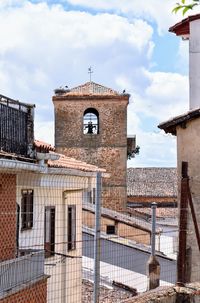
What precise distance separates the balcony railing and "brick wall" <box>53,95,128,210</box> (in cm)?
2235

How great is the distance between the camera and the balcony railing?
7.92 meters

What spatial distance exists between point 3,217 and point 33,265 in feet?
3.16

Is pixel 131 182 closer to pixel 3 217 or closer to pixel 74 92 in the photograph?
pixel 74 92

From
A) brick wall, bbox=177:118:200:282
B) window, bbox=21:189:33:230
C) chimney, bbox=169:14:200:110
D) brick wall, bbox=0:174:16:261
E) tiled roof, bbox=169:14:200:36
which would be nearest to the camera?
brick wall, bbox=177:118:200:282

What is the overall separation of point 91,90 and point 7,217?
24.0m

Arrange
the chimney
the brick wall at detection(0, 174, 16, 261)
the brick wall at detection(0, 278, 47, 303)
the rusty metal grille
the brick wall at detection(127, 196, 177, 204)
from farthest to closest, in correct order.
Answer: the brick wall at detection(127, 196, 177, 204), the chimney, the brick wall at detection(0, 174, 16, 261), the rusty metal grille, the brick wall at detection(0, 278, 47, 303)

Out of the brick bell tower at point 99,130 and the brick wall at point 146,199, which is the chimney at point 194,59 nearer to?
the brick bell tower at point 99,130

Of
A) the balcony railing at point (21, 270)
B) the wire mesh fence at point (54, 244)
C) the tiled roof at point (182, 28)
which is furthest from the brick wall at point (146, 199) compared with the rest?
the balcony railing at point (21, 270)

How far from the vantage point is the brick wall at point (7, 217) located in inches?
339

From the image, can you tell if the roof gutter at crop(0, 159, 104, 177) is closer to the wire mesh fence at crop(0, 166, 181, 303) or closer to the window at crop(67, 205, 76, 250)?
the wire mesh fence at crop(0, 166, 181, 303)

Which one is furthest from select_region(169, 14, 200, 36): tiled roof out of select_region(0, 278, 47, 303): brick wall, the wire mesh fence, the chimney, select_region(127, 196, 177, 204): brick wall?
select_region(127, 196, 177, 204): brick wall

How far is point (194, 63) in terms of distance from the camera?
988 cm

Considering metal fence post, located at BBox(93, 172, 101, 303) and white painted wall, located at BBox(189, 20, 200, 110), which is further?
white painted wall, located at BBox(189, 20, 200, 110)

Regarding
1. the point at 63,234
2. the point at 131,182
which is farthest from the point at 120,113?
the point at 63,234
